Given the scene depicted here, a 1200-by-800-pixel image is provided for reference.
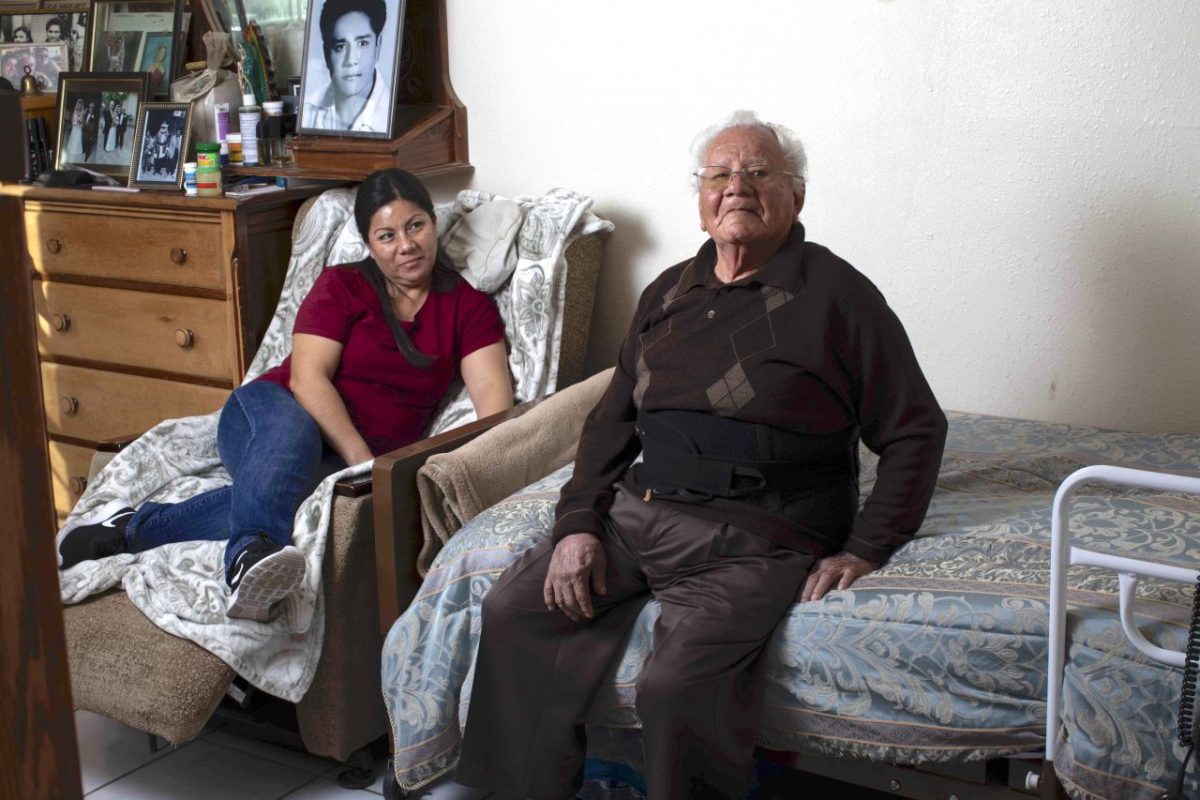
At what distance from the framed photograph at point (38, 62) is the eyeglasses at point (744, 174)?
2429 mm

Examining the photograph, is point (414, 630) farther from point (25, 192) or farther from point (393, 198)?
point (25, 192)

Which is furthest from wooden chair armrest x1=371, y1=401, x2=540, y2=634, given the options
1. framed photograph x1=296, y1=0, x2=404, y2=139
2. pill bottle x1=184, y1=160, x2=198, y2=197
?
pill bottle x1=184, y1=160, x2=198, y2=197

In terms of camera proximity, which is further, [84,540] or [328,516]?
[84,540]

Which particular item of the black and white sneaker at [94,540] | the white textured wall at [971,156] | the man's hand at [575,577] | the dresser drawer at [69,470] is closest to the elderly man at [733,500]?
the man's hand at [575,577]

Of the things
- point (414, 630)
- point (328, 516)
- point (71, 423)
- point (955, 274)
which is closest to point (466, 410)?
point (328, 516)

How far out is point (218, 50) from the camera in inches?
131

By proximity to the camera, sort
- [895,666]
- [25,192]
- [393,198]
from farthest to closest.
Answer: [25,192]
[393,198]
[895,666]

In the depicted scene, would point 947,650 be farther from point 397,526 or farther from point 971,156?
point 971,156

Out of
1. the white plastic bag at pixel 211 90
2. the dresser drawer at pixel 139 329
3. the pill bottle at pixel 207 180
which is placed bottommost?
the dresser drawer at pixel 139 329

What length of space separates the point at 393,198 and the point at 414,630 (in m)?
0.98

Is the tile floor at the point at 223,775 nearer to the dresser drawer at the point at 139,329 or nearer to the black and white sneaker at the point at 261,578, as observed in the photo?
the black and white sneaker at the point at 261,578

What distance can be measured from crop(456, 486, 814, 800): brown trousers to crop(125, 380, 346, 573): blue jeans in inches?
21.2

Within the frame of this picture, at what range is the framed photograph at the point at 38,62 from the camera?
3.72 meters

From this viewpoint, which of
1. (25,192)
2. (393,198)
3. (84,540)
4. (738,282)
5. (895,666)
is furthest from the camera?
(25,192)
